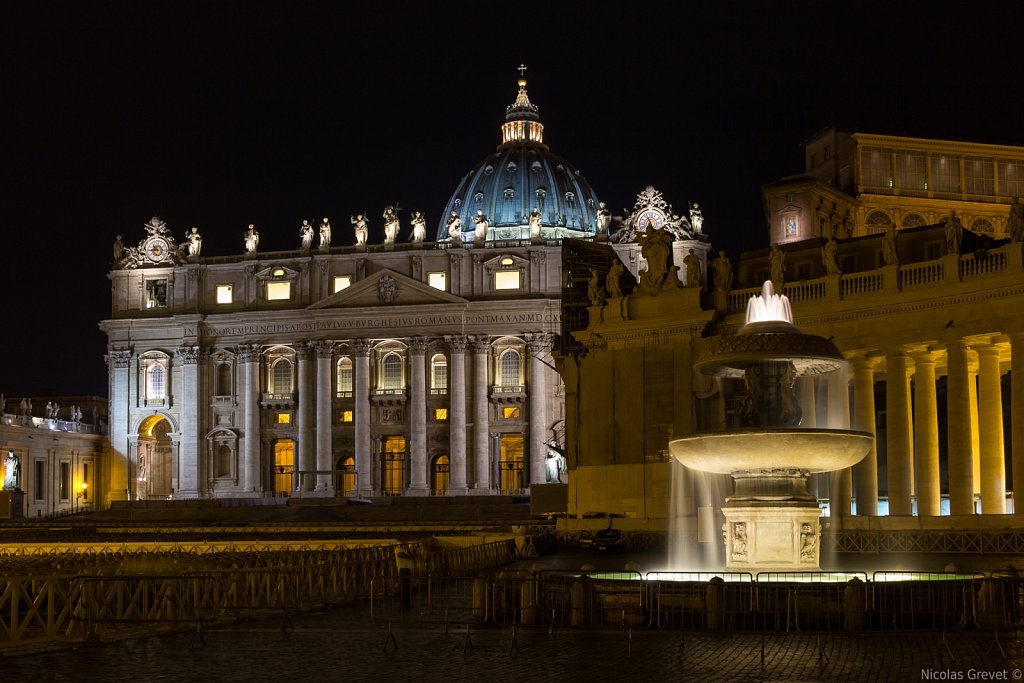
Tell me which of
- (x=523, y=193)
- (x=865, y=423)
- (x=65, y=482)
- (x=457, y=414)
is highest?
(x=523, y=193)

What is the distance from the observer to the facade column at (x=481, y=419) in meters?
108

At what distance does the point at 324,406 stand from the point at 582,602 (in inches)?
3553

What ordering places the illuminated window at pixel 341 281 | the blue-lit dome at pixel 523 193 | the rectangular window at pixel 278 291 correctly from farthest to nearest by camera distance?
1. the blue-lit dome at pixel 523 193
2. the rectangular window at pixel 278 291
3. the illuminated window at pixel 341 281

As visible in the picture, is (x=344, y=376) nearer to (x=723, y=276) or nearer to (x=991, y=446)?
(x=723, y=276)

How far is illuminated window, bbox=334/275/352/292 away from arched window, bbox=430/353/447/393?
9279 mm

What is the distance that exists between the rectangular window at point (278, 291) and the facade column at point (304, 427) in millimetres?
4622

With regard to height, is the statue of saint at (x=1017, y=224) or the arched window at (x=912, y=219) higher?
the arched window at (x=912, y=219)

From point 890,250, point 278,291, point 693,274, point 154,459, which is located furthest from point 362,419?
point 890,250

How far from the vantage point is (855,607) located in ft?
69.9

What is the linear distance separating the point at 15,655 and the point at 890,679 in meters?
11.8

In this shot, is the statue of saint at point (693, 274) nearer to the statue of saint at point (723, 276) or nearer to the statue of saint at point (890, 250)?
the statue of saint at point (723, 276)

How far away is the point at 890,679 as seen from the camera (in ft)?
54.7

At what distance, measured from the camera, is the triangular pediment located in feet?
359

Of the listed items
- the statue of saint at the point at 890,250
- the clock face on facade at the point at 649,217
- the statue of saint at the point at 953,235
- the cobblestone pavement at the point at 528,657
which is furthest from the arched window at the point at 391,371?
the cobblestone pavement at the point at 528,657
